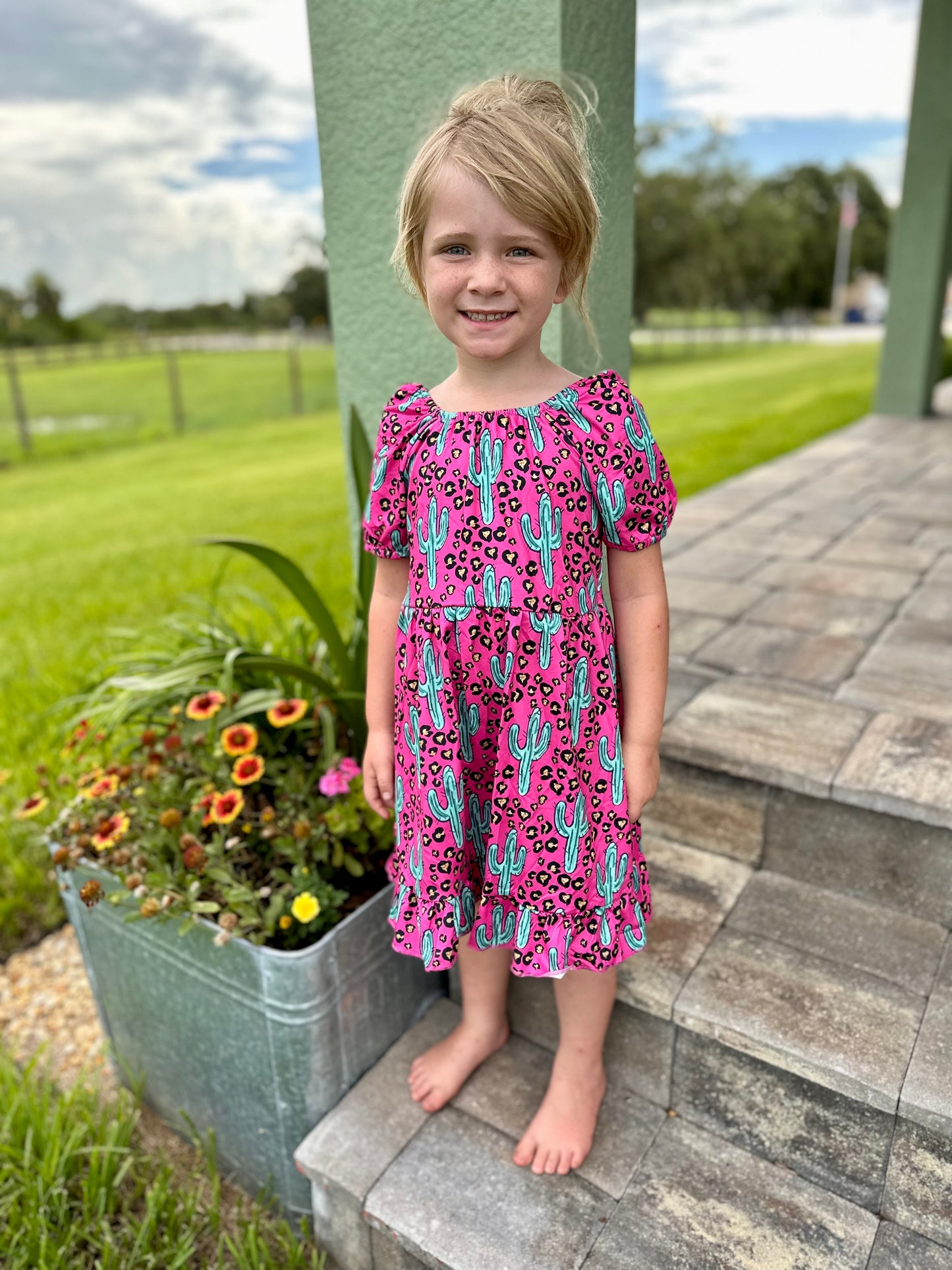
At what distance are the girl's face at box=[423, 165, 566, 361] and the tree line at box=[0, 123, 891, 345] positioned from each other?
16.2 meters

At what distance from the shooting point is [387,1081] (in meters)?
1.42

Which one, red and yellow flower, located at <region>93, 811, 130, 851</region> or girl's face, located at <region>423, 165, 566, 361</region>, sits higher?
girl's face, located at <region>423, 165, 566, 361</region>

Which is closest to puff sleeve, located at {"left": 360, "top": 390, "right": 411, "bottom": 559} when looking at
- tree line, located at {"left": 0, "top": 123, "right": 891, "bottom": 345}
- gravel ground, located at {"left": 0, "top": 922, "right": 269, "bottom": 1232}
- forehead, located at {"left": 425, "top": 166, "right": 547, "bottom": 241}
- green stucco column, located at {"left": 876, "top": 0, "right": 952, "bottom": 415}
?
forehead, located at {"left": 425, "top": 166, "right": 547, "bottom": 241}

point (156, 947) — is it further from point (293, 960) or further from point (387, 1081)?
point (387, 1081)

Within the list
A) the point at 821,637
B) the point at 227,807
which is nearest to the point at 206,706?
the point at 227,807

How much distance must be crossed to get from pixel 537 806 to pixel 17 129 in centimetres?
2309

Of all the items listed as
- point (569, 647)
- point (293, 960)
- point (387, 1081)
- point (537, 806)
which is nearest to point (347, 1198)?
point (387, 1081)

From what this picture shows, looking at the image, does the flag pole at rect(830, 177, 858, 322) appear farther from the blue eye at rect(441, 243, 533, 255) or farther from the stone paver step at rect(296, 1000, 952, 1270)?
the stone paver step at rect(296, 1000, 952, 1270)

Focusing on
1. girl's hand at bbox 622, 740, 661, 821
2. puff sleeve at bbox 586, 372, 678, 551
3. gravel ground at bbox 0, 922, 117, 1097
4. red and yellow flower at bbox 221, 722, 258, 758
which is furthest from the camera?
gravel ground at bbox 0, 922, 117, 1097

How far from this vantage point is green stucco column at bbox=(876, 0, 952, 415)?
455cm

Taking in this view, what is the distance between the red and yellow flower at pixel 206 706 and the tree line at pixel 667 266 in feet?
52.7

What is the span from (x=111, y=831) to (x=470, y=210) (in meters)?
1.17

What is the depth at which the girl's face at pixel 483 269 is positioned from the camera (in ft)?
3.02

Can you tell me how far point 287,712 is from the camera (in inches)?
60.7
